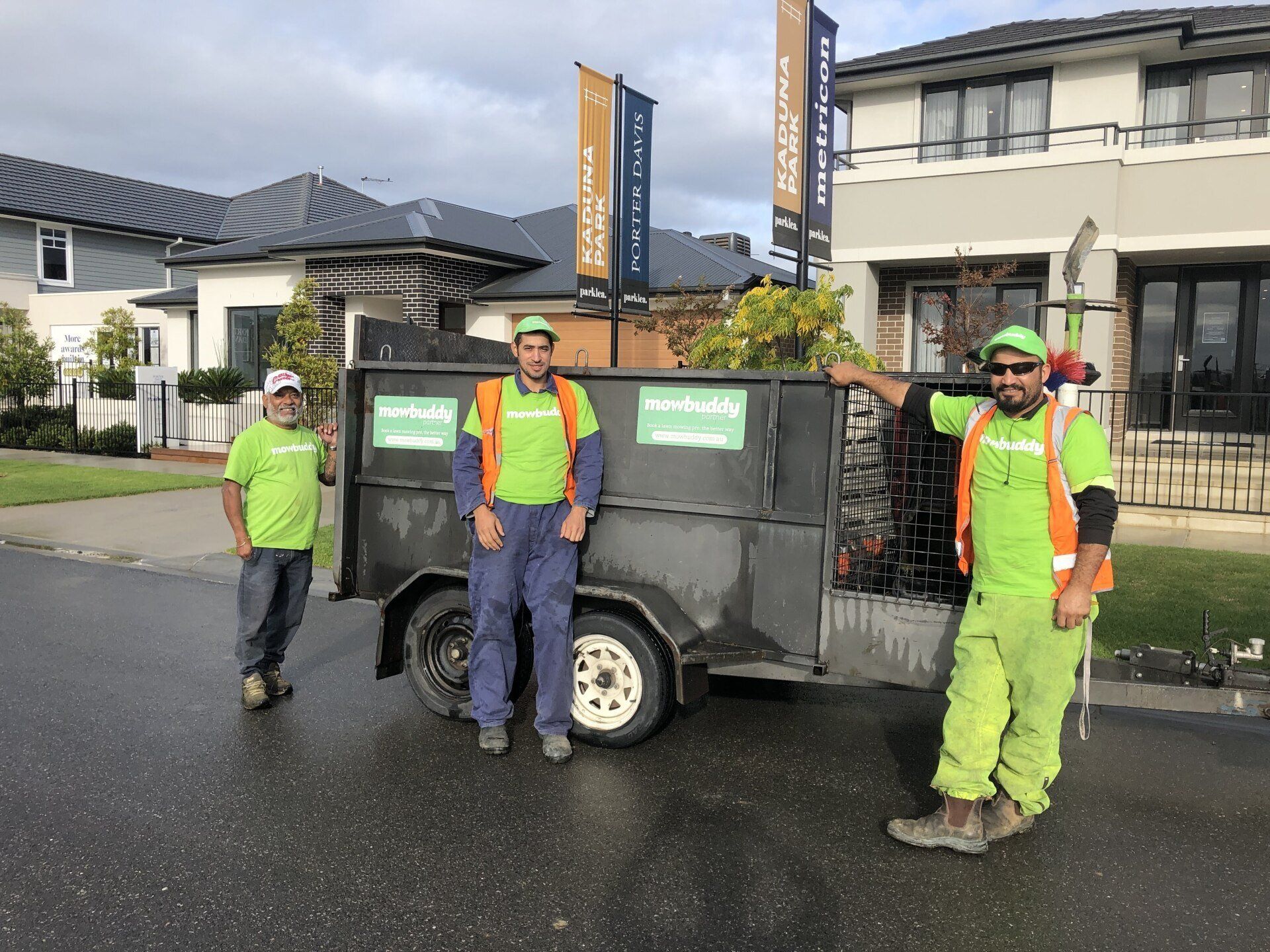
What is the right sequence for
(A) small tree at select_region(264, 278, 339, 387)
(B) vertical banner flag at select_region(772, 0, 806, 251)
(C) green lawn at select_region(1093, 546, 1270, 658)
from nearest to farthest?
1. (C) green lawn at select_region(1093, 546, 1270, 658)
2. (B) vertical banner flag at select_region(772, 0, 806, 251)
3. (A) small tree at select_region(264, 278, 339, 387)

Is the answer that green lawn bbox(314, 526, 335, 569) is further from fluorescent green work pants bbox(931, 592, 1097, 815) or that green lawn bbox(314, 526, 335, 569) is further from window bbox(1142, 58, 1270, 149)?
window bbox(1142, 58, 1270, 149)

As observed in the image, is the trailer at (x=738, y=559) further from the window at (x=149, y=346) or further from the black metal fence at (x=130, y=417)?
the window at (x=149, y=346)

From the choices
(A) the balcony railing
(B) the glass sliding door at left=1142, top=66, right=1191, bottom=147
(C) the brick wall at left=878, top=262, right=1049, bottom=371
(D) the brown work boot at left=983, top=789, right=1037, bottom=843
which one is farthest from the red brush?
(B) the glass sliding door at left=1142, top=66, right=1191, bottom=147

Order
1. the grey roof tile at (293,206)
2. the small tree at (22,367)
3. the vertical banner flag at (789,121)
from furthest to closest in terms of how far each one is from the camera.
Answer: the grey roof tile at (293,206)
the small tree at (22,367)
the vertical banner flag at (789,121)

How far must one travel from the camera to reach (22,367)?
23734mm

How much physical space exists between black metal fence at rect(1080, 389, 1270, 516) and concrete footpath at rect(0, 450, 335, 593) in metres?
9.07

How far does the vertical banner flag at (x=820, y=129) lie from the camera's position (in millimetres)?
10430

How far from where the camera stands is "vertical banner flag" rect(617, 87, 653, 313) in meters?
12.5

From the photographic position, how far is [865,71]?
16562 mm

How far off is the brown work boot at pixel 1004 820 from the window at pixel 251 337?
20.0m

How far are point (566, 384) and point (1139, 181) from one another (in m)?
12.5

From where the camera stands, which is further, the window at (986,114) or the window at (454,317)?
the window at (454,317)

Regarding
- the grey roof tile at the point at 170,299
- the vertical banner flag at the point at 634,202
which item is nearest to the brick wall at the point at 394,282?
the grey roof tile at the point at 170,299

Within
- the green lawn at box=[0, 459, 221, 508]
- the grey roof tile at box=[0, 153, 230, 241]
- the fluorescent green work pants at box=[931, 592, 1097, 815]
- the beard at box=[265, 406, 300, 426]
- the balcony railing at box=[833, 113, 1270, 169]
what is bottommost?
the green lawn at box=[0, 459, 221, 508]
